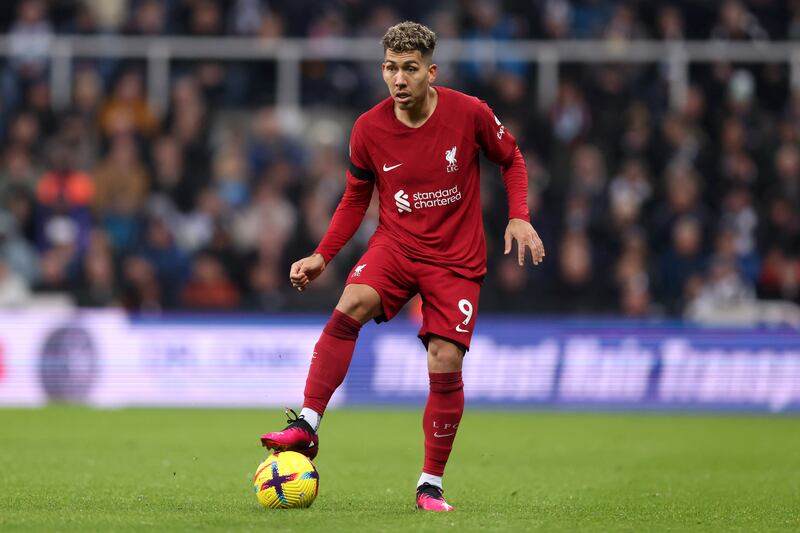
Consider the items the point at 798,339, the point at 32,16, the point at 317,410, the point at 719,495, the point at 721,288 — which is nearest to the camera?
the point at 317,410

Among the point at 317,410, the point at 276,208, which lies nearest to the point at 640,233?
the point at 276,208

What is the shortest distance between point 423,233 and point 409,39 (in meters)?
0.97

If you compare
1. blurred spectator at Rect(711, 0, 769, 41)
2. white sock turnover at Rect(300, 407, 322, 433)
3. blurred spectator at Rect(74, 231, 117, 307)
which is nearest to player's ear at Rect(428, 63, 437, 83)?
white sock turnover at Rect(300, 407, 322, 433)

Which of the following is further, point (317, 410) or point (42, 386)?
point (42, 386)

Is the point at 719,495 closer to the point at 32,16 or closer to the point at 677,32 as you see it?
the point at 677,32

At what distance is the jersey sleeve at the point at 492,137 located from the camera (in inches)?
286

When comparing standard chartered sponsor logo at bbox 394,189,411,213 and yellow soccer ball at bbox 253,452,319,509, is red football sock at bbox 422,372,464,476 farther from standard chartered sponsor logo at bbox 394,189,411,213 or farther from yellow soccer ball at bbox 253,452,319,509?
standard chartered sponsor logo at bbox 394,189,411,213

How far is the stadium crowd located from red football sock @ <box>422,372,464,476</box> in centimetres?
868

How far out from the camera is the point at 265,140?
17.3 metres

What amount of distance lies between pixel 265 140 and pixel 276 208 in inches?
40.5

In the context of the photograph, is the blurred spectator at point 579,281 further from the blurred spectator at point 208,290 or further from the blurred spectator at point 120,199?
the blurred spectator at point 120,199

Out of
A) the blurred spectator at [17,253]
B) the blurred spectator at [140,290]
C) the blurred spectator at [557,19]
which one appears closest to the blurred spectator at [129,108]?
the blurred spectator at [17,253]

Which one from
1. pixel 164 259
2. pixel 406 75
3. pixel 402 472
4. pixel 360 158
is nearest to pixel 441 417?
pixel 360 158

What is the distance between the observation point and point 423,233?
720 centimetres
